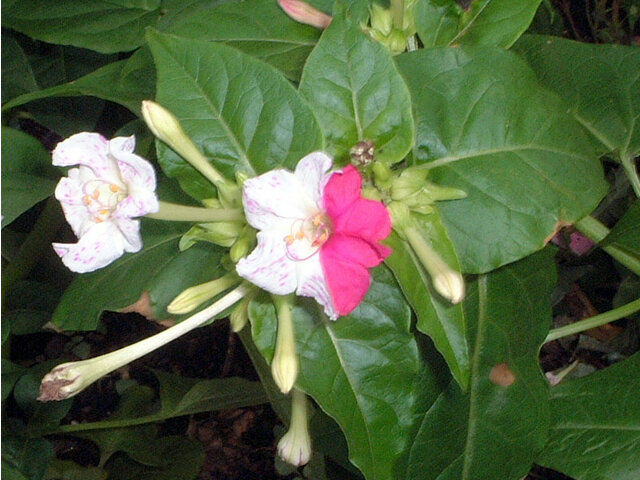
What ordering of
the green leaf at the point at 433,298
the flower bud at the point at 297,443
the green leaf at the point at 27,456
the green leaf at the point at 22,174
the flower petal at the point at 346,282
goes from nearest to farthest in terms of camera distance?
the flower petal at the point at 346,282 < the green leaf at the point at 433,298 < the flower bud at the point at 297,443 < the green leaf at the point at 22,174 < the green leaf at the point at 27,456

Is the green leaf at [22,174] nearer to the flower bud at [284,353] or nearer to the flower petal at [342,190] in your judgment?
the flower bud at [284,353]

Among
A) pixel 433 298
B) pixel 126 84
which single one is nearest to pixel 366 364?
pixel 433 298

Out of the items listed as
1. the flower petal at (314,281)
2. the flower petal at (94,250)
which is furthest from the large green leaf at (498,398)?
the flower petal at (94,250)

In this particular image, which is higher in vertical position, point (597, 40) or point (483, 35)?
point (483, 35)

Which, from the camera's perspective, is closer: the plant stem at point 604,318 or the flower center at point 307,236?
the flower center at point 307,236

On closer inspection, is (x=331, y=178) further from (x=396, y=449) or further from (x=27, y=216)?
(x=27, y=216)

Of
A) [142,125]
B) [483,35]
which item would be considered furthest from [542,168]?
[142,125]

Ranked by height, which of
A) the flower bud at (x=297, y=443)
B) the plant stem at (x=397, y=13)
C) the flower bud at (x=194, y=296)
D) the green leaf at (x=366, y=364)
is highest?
the plant stem at (x=397, y=13)
